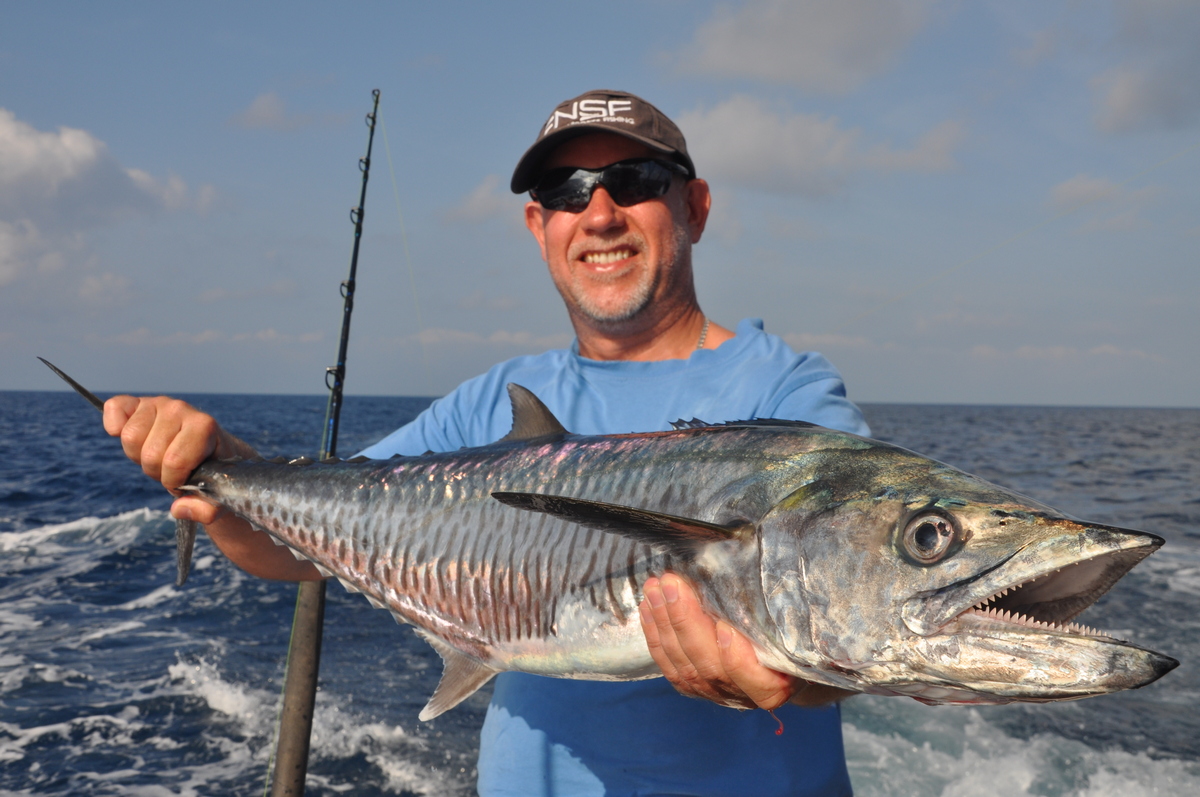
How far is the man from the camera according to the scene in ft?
6.87

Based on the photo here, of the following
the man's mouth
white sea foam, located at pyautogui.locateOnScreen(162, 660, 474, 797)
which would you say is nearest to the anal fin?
the man's mouth

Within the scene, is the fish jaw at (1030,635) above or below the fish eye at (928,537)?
below

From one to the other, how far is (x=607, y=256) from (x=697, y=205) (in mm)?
517

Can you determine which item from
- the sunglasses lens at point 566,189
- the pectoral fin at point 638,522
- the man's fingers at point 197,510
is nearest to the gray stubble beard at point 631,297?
the sunglasses lens at point 566,189

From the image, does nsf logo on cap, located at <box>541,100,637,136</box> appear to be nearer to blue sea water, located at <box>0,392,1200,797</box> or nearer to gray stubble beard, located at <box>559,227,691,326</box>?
gray stubble beard, located at <box>559,227,691,326</box>

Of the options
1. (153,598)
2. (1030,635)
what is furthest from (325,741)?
(1030,635)

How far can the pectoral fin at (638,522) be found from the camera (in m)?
1.63

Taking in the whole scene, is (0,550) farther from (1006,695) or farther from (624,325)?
(1006,695)

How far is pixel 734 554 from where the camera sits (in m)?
1.69

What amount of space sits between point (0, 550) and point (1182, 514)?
69.3 feet

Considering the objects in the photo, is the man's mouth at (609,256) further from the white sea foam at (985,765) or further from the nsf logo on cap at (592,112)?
the white sea foam at (985,765)

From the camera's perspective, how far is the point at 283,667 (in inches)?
319

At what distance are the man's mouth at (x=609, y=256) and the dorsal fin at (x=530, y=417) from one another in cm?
72

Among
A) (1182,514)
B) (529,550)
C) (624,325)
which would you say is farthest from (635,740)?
(1182,514)
